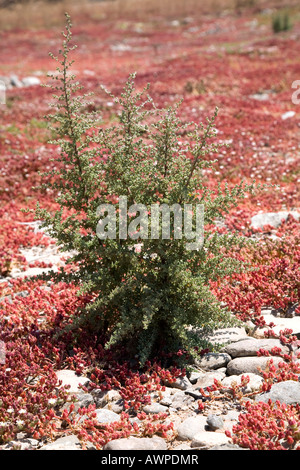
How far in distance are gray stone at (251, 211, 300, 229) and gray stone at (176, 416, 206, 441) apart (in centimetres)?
593

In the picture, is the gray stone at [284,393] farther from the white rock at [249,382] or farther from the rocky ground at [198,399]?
the white rock at [249,382]

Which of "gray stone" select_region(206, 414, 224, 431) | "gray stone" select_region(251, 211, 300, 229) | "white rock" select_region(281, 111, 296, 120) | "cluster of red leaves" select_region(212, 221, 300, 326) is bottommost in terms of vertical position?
"gray stone" select_region(206, 414, 224, 431)

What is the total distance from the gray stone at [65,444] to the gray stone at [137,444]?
412 millimetres

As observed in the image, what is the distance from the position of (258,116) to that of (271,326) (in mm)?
14371

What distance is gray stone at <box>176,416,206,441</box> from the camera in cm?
481

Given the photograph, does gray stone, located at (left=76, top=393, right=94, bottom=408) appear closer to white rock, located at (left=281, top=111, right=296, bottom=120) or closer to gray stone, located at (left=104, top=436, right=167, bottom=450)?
gray stone, located at (left=104, top=436, right=167, bottom=450)

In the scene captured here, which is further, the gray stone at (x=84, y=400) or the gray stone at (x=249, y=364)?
the gray stone at (x=249, y=364)

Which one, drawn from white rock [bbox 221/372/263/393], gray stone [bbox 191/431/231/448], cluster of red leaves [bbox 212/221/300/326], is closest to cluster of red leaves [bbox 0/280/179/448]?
gray stone [bbox 191/431/231/448]

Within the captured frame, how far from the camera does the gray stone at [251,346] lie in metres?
6.09

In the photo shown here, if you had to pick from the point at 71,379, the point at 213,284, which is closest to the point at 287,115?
the point at 213,284

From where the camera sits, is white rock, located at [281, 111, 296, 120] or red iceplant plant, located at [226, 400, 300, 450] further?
white rock, located at [281, 111, 296, 120]

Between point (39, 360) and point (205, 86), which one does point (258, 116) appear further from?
point (39, 360)

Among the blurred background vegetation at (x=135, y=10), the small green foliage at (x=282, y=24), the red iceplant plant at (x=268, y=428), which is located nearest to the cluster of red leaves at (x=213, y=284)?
the red iceplant plant at (x=268, y=428)

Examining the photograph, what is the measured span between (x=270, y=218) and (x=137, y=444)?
273 inches
